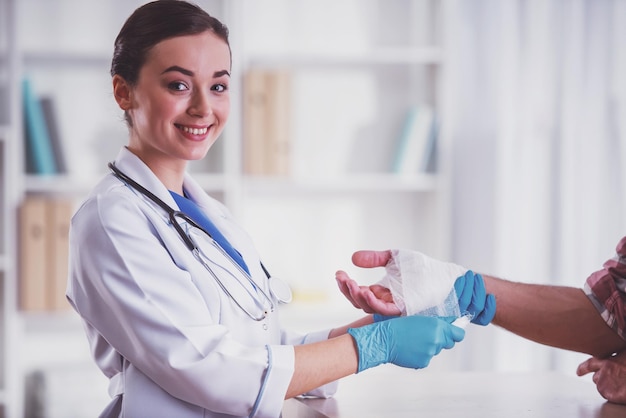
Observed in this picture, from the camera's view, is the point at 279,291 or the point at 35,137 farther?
the point at 35,137

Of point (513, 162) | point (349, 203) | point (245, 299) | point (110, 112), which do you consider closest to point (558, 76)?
point (513, 162)

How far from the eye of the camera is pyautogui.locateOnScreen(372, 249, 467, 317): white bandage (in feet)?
4.85

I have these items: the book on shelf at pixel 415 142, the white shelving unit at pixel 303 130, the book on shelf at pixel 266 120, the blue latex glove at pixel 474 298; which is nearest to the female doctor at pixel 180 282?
the blue latex glove at pixel 474 298

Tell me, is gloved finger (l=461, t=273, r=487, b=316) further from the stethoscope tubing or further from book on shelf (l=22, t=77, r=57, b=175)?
book on shelf (l=22, t=77, r=57, b=175)

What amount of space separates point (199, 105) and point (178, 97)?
0.14ft

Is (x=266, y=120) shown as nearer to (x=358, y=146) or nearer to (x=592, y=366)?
(x=358, y=146)

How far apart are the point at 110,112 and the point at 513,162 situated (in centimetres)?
160

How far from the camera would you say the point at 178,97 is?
1.48 meters

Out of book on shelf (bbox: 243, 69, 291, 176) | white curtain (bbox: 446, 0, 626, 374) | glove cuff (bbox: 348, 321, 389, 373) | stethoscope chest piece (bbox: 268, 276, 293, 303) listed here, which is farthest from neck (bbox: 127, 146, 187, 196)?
white curtain (bbox: 446, 0, 626, 374)

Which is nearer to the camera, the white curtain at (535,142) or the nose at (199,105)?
the nose at (199,105)

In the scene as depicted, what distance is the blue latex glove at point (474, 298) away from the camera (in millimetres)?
1522

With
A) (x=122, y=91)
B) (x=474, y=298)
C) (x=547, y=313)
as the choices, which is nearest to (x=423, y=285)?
(x=474, y=298)

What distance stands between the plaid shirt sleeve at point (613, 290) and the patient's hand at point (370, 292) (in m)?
0.44

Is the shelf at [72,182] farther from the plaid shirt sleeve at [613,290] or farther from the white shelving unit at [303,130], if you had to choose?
the plaid shirt sleeve at [613,290]
